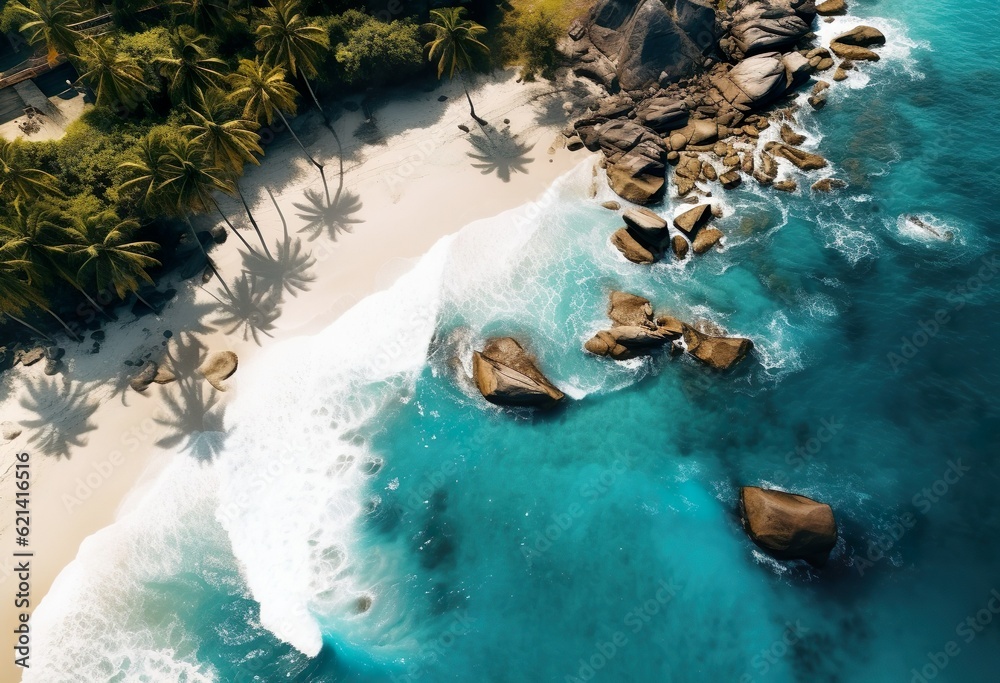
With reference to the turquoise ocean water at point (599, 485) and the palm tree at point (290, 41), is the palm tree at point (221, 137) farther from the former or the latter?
the turquoise ocean water at point (599, 485)

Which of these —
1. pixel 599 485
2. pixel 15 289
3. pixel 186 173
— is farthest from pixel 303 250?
pixel 599 485

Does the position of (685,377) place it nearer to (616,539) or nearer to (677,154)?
(616,539)

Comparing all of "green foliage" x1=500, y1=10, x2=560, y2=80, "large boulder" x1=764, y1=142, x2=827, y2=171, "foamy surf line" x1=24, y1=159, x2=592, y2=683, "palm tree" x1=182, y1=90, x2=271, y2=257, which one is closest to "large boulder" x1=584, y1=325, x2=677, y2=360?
"foamy surf line" x1=24, y1=159, x2=592, y2=683

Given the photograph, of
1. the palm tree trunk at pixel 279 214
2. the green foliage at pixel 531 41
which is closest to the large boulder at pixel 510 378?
the palm tree trunk at pixel 279 214

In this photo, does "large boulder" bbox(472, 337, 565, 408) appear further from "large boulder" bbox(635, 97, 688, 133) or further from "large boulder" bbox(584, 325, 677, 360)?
"large boulder" bbox(635, 97, 688, 133)

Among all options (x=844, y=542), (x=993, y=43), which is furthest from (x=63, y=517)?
(x=993, y=43)

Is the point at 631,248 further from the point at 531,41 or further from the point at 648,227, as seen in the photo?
the point at 531,41
